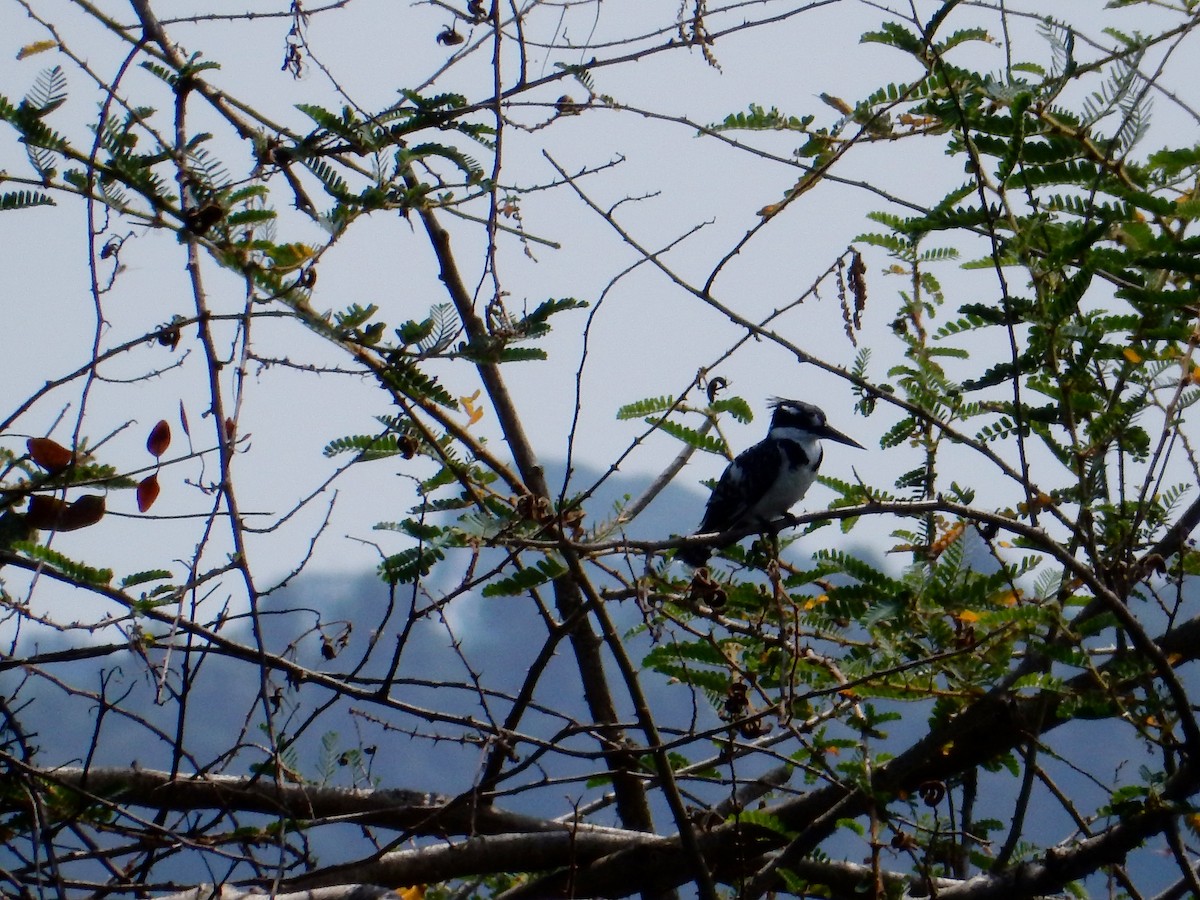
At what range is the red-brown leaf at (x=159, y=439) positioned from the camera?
113 inches

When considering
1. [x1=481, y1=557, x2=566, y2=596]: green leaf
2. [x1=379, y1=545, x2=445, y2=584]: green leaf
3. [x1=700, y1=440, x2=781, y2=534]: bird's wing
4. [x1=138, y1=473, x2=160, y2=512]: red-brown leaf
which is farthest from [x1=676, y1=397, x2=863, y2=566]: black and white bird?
[x1=138, y1=473, x2=160, y2=512]: red-brown leaf

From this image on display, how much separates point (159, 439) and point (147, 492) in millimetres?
139

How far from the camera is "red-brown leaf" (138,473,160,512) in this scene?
2.92m

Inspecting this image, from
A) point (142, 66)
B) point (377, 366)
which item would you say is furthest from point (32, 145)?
point (377, 366)

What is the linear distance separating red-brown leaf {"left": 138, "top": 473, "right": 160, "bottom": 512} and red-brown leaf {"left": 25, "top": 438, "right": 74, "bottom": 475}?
0.18 metres

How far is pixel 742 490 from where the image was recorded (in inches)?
229

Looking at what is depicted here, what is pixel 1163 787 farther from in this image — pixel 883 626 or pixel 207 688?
pixel 207 688

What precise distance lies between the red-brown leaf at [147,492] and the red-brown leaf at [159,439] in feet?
0.21


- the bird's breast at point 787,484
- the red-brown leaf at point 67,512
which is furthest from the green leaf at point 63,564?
the bird's breast at point 787,484

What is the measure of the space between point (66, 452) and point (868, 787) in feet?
7.85

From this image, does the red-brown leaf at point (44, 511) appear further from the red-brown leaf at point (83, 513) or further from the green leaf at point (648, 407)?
the green leaf at point (648, 407)

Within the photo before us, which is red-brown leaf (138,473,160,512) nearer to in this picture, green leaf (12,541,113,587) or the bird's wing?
green leaf (12,541,113,587)

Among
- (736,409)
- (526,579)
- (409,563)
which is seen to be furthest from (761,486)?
(409,563)

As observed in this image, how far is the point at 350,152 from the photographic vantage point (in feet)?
11.0
